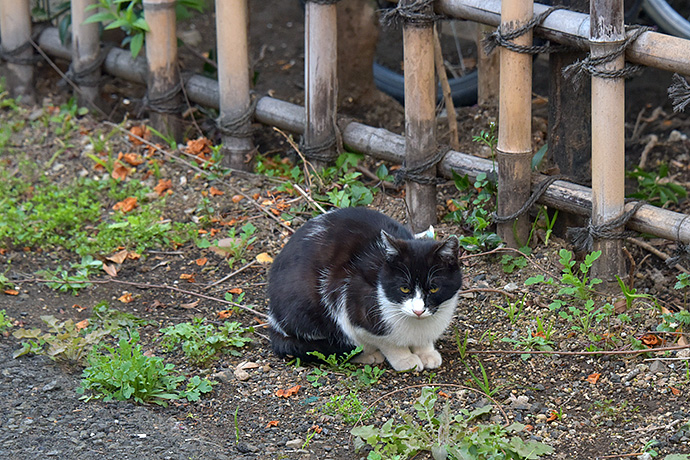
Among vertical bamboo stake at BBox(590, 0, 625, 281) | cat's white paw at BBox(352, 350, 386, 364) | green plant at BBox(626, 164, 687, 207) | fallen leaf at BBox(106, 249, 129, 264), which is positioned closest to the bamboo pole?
vertical bamboo stake at BBox(590, 0, 625, 281)

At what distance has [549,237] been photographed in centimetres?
394

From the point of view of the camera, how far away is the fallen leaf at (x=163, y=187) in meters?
4.91

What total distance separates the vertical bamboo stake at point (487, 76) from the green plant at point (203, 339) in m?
2.14

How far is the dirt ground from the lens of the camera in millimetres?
2801

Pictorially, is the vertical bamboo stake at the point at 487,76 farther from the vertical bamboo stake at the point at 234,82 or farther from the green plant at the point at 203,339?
the green plant at the point at 203,339

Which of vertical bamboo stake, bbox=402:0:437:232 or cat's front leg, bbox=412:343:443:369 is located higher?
vertical bamboo stake, bbox=402:0:437:232

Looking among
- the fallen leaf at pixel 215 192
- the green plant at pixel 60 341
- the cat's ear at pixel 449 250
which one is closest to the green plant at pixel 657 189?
the cat's ear at pixel 449 250

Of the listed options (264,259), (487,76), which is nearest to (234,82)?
(264,259)

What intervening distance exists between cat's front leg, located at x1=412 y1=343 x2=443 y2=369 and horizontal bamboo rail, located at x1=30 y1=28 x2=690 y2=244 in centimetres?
96

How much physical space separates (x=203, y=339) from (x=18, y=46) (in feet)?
10.9

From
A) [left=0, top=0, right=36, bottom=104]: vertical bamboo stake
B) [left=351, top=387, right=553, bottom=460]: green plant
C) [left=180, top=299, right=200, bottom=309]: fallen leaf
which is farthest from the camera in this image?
[left=0, top=0, right=36, bottom=104]: vertical bamboo stake

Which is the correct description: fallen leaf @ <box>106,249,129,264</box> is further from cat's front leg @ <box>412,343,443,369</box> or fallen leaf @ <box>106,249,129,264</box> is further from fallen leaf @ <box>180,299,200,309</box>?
cat's front leg @ <box>412,343,443,369</box>

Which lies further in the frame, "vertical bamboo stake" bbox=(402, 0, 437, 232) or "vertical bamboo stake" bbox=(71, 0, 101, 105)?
"vertical bamboo stake" bbox=(71, 0, 101, 105)

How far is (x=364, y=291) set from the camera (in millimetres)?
3215
